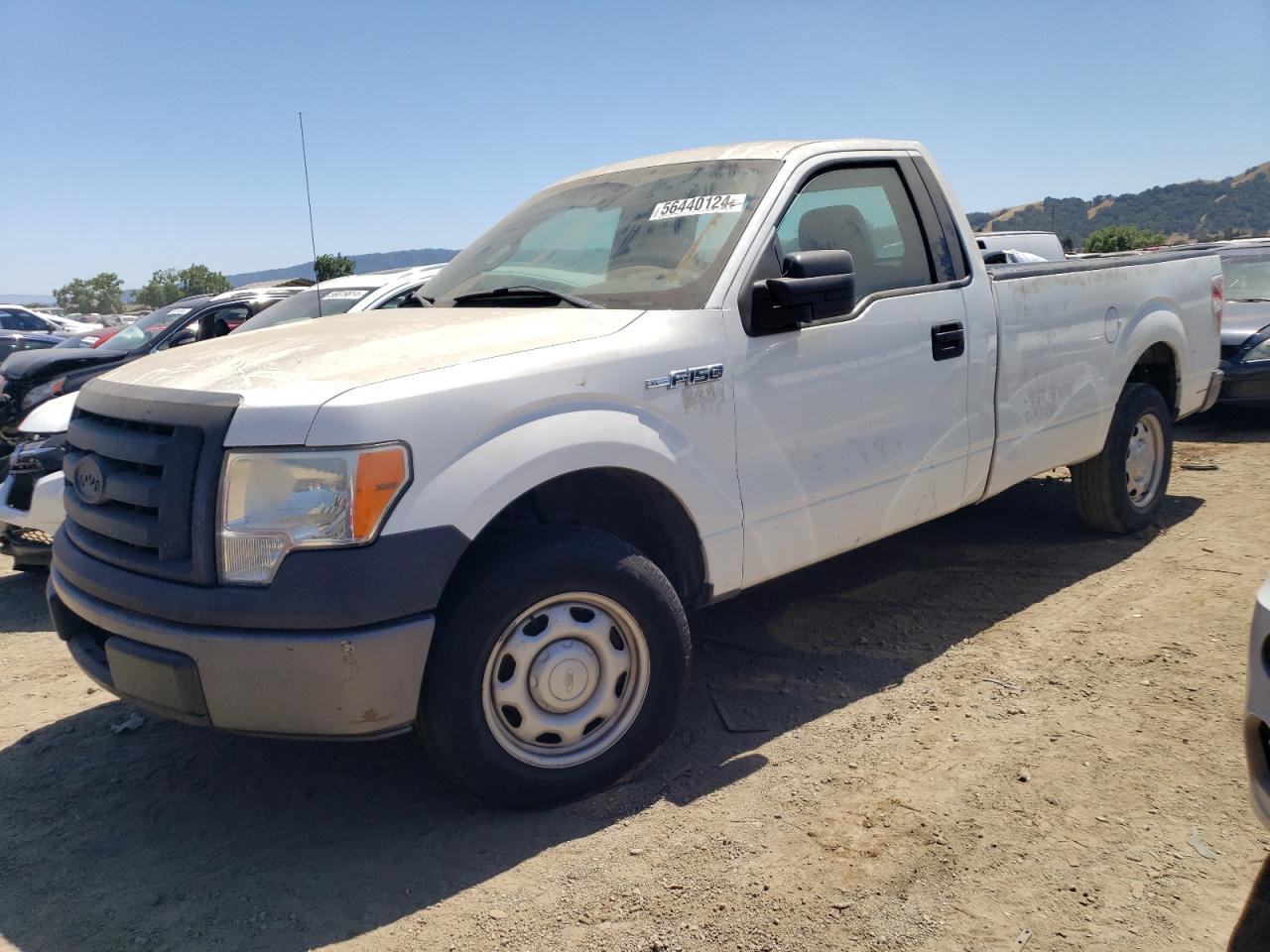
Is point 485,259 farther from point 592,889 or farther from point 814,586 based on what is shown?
point 592,889

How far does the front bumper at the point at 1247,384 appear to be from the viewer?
8.59 m

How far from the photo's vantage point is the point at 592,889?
9.33 feet

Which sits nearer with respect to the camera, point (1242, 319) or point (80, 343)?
point (1242, 319)

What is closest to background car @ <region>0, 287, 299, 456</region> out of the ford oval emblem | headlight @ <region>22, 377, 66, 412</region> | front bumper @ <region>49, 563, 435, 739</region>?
headlight @ <region>22, 377, 66, 412</region>

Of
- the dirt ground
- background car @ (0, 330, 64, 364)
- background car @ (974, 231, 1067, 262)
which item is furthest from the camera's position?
background car @ (0, 330, 64, 364)

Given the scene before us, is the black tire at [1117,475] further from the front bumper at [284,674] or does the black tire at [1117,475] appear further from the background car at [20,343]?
the background car at [20,343]

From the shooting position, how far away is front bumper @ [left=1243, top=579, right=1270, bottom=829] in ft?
7.80

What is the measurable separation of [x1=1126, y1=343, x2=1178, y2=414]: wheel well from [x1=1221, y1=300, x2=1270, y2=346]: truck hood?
3056 millimetres

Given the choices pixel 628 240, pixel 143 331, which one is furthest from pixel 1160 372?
pixel 143 331

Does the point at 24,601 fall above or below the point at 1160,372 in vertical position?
below

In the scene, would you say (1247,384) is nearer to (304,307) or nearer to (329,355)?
(304,307)

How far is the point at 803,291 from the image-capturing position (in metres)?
3.57

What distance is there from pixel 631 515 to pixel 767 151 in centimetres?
159

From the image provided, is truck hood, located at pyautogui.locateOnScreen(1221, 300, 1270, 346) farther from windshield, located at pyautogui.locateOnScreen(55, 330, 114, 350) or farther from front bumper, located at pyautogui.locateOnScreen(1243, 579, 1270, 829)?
windshield, located at pyautogui.locateOnScreen(55, 330, 114, 350)
